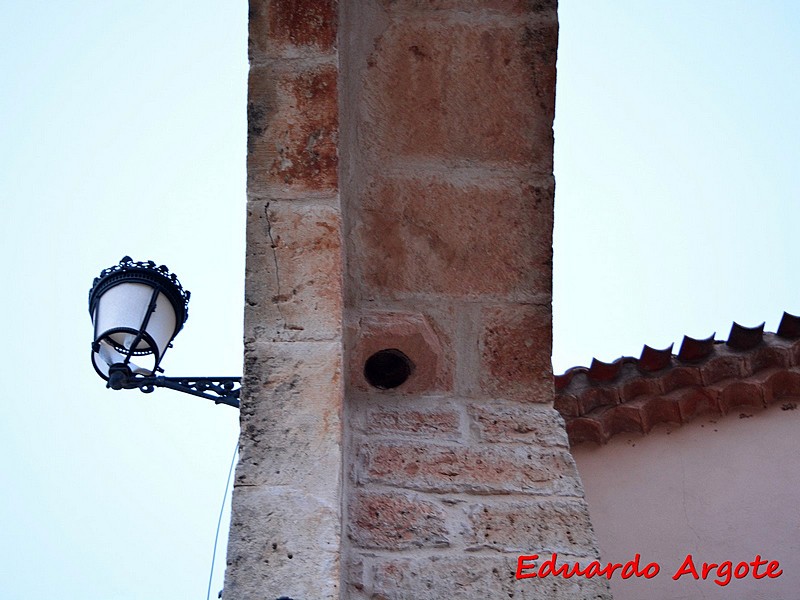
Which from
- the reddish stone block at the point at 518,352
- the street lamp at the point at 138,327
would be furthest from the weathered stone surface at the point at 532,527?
the street lamp at the point at 138,327

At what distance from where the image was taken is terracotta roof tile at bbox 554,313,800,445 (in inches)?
148

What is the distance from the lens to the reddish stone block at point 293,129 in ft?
7.49

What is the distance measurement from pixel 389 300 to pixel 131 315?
59.0 inches

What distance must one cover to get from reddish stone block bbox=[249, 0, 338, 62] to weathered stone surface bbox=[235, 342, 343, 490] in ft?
2.39

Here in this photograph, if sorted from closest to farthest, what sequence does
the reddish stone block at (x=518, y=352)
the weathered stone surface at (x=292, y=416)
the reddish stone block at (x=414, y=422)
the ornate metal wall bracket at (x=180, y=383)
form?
the weathered stone surface at (x=292, y=416) < the reddish stone block at (x=414, y=422) < the reddish stone block at (x=518, y=352) < the ornate metal wall bracket at (x=180, y=383)

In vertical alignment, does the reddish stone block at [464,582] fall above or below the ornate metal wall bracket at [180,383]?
below

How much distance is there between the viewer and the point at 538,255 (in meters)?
2.51

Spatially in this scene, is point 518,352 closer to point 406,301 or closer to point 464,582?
point 406,301

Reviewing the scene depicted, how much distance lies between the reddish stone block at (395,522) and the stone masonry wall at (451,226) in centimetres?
12

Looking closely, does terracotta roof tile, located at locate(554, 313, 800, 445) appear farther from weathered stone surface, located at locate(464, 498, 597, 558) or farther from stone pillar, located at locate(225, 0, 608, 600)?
weathered stone surface, located at locate(464, 498, 597, 558)

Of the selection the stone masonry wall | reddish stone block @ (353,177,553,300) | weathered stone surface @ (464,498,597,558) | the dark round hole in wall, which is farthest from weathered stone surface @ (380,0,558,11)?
weathered stone surface @ (464,498,597,558)

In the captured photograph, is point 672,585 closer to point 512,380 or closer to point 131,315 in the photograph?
point 512,380

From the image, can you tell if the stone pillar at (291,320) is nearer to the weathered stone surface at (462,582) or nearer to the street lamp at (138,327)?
the weathered stone surface at (462,582)

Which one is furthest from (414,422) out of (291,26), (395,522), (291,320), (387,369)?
(291,26)
